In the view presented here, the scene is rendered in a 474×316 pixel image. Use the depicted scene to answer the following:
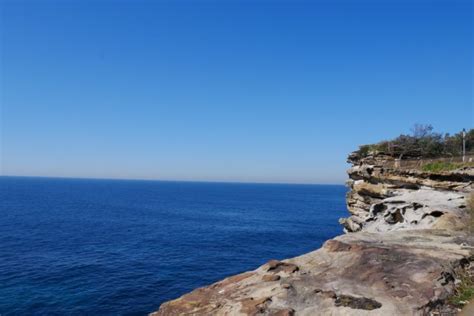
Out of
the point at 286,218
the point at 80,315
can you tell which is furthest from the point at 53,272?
the point at 286,218

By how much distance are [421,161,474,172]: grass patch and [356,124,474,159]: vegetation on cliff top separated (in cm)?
624

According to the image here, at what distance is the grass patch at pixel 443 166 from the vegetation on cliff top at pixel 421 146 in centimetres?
624

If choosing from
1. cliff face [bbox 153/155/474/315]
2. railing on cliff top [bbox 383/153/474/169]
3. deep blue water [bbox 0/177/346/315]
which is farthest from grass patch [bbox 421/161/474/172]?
deep blue water [bbox 0/177/346/315]

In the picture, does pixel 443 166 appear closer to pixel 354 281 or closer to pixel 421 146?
pixel 421 146

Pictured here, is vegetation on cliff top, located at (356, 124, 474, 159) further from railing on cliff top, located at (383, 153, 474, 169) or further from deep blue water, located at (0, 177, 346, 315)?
deep blue water, located at (0, 177, 346, 315)

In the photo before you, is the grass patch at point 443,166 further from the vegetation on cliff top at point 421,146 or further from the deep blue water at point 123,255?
the deep blue water at point 123,255

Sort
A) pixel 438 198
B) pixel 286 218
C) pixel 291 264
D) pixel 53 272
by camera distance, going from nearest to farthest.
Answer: pixel 291 264 < pixel 438 198 < pixel 53 272 < pixel 286 218

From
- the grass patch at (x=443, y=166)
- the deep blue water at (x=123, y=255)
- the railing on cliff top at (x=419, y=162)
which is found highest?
the railing on cliff top at (x=419, y=162)

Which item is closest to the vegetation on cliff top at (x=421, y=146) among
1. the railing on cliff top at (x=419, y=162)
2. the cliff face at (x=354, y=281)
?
the railing on cliff top at (x=419, y=162)

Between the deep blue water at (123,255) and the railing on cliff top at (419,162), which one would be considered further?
the deep blue water at (123,255)

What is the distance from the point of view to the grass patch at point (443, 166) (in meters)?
26.4

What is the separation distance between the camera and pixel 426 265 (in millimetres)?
11469

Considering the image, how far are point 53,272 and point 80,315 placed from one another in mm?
13861

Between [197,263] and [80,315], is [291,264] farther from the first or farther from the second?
[197,263]
